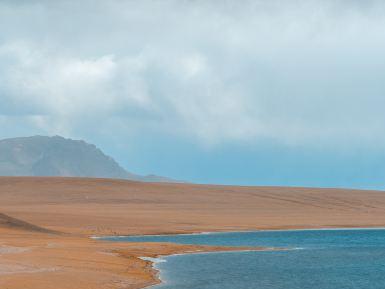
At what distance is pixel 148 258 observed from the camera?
200 feet

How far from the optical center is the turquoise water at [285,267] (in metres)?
46.7

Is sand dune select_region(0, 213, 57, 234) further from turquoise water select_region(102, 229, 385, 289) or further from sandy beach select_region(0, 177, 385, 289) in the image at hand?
turquoise water select_region(102, 229, 385, 289)

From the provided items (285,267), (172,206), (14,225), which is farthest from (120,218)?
(285,267)

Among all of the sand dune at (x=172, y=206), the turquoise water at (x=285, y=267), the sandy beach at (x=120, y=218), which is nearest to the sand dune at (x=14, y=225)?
the sandy beach at (x=120, y=218)

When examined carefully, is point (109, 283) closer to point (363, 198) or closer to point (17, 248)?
point (17, 248)

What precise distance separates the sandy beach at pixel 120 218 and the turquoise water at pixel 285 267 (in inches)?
111

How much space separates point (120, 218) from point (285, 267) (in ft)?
207

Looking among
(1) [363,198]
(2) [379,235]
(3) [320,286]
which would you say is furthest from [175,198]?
(3) [320,286]

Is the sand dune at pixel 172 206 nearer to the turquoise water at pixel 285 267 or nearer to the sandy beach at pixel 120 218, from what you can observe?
the sandy beach at pixel 120 218

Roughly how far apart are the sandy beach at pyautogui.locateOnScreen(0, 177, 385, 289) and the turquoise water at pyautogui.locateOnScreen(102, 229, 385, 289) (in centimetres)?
282

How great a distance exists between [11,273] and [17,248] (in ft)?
48.5

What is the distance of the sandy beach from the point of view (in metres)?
46.0

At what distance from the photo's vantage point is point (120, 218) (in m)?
117

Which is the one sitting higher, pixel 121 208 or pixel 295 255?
pixel 121 208
